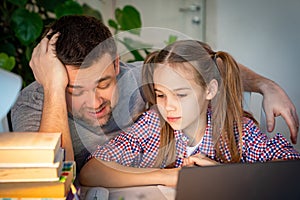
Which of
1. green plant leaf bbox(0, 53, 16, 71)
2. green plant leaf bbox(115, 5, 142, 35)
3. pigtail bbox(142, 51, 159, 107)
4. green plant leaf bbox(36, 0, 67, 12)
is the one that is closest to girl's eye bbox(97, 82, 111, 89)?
pigtail bbox(142, 51, 159, 107)

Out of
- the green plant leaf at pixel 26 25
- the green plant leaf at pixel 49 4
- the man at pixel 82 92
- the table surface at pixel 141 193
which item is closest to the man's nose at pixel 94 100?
the man at pixel 82 92

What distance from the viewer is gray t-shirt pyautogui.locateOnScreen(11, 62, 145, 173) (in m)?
1.37

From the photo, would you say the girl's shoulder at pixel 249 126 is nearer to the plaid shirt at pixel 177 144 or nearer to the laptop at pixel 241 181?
the plaid shirt at pixel 177 144

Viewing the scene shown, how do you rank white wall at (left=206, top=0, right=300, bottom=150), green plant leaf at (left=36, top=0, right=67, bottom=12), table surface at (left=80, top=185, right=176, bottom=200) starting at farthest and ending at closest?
green plant leaf at (left=36, top=0, right=67, bottom=12) < white wall at (left=206, top=0, right=300, bottom=150) < table surface at (left=80, top=185, right=176, bottom=200)

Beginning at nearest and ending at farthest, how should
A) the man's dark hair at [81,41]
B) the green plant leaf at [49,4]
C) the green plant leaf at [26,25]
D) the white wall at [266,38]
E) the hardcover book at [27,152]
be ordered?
the hardcover book at [27,152], the man's dark hair at [81,41], the white wall at [266,38], the green plant leaf at [26,25], the green plant leaf at [49,4]

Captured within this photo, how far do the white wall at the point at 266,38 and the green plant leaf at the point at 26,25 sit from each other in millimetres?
618

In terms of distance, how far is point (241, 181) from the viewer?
3.50 ft

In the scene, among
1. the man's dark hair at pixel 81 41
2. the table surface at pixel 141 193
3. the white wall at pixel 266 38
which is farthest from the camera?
the white wall at pixel 266 38

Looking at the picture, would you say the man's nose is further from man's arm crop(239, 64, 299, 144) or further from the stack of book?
man's arm crop(239, 64, 299, 144)

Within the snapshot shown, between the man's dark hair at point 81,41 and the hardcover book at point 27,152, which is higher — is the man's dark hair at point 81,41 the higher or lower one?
the higher one

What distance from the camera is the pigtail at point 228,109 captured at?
54.2 inches

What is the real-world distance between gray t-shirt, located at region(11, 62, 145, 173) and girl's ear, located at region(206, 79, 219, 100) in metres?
0.19

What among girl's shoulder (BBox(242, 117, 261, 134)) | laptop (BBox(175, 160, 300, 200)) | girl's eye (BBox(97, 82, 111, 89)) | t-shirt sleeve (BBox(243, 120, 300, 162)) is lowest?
t-shirt sleeve (BBox(243, 120, 300, 162))

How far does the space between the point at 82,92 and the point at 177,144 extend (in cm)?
31
